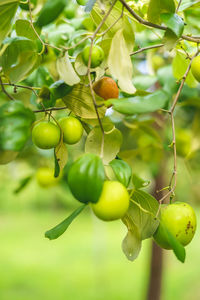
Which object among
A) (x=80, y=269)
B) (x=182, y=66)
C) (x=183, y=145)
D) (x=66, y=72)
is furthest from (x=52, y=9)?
(x=80, y=269)

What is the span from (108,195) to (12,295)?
3.63 m

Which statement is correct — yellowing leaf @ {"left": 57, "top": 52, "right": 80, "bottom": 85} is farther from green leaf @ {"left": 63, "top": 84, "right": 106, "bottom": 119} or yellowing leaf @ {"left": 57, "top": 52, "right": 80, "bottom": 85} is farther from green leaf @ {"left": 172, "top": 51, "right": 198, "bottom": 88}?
green leaf @ {"left": 172, "top": 51, "right": 198, "bottom": 88}

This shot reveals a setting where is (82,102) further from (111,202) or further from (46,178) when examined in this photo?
(46,178)

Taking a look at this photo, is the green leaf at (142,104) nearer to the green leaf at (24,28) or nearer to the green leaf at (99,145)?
the green leaf at (99,145)

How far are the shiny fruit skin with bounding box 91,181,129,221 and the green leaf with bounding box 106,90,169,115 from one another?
0.07m

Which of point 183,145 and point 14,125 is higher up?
point 14,125

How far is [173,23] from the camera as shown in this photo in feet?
1.29

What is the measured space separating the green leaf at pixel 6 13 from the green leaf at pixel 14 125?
0.10 meters

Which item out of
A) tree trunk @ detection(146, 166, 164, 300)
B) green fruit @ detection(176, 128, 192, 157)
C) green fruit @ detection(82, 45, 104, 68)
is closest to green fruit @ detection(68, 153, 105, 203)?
green fruit @ detection(82, 45, 104, 68)

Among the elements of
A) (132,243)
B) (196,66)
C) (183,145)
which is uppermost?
(196,66)

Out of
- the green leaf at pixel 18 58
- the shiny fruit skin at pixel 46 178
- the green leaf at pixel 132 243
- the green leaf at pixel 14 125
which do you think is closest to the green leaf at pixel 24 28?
the green leaf at pixel 18 58

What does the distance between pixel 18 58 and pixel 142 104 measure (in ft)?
0.55

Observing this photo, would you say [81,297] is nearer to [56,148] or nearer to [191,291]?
[191,291]

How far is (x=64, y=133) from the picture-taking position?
437mm
